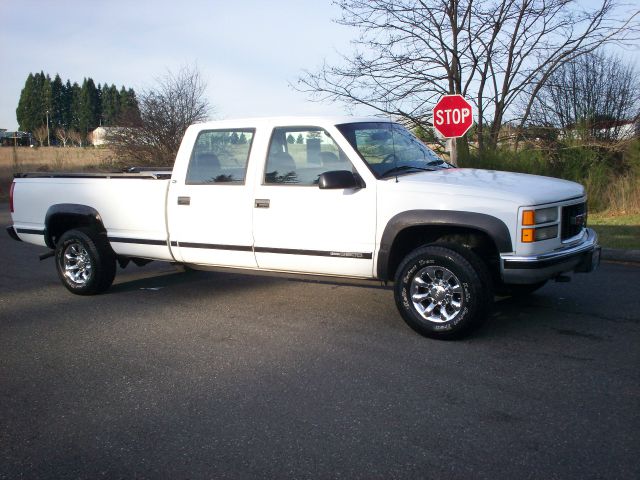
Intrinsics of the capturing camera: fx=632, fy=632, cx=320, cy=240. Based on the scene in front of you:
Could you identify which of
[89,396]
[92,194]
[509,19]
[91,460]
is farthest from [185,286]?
[509,19]

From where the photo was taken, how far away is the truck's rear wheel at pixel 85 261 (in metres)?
7.18

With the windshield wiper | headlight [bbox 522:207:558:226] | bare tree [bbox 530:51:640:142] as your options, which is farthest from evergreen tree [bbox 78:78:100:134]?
headlight [bbox 522:207:558:226]

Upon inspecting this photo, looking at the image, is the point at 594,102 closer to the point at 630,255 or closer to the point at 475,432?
the point at 630,255

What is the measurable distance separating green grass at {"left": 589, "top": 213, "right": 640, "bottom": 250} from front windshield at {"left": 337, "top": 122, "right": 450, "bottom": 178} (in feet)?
15.7

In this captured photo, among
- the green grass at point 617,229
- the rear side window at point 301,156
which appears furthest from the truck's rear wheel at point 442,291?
the green grass at point 617,229

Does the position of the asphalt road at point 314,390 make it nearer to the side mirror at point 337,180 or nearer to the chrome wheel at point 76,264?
the chrome wheel at point 76,264

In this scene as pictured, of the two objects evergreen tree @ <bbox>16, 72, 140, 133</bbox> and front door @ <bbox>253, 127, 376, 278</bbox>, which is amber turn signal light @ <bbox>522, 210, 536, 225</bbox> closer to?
front door @ <bbox>253, 127, 376, 278</bbox>

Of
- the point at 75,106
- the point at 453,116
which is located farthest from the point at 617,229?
the point at 75,106

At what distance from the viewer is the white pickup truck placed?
5141 millimetres

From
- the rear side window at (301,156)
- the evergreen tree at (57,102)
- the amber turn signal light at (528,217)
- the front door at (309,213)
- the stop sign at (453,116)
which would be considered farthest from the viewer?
the evergreen tree at (57,102)

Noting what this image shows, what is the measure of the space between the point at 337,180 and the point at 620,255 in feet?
18.3

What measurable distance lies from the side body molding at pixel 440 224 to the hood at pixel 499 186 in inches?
7.5

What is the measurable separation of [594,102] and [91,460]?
20.8 meters

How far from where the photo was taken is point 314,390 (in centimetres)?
429
